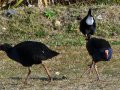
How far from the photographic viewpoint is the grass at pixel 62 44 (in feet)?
34.2

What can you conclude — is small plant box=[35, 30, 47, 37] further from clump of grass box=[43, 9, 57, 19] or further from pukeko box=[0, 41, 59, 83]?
pukeko box=[0, 41, 59, 83]

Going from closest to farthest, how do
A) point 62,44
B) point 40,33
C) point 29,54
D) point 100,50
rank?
point 29,54 → point 100,50 → point 62,44 → point 40,33

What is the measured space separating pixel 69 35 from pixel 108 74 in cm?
477

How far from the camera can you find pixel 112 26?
16516 millimetres

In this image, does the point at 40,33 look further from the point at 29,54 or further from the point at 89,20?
the point at 29,54

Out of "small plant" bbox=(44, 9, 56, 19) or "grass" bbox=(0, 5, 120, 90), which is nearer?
"grass" bbox=(0, 5, 120, 90)

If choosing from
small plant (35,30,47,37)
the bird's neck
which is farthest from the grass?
the bird's neck

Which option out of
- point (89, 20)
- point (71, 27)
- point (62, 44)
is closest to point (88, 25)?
point (89, 20)

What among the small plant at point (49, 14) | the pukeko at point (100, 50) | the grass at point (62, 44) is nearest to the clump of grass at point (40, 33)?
the grass at point (62, 44)

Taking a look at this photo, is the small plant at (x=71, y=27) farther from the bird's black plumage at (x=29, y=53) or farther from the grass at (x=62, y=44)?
the bird's black plumage at (x=29, y=53)

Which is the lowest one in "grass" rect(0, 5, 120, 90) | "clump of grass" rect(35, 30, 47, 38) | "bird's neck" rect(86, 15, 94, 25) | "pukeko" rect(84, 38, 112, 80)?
"clump of grass" rect(35, 30, 47, 38)

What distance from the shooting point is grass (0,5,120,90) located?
10438 millimetres

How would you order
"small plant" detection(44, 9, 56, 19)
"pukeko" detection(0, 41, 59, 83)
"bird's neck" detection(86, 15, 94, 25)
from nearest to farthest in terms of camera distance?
"pukeko" detection(0, 41, 59, 83) → "bird's neck" detection(86, 15, 94, 25) → "small plant" detection(44, 9, 56, 19)

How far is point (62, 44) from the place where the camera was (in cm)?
1486
